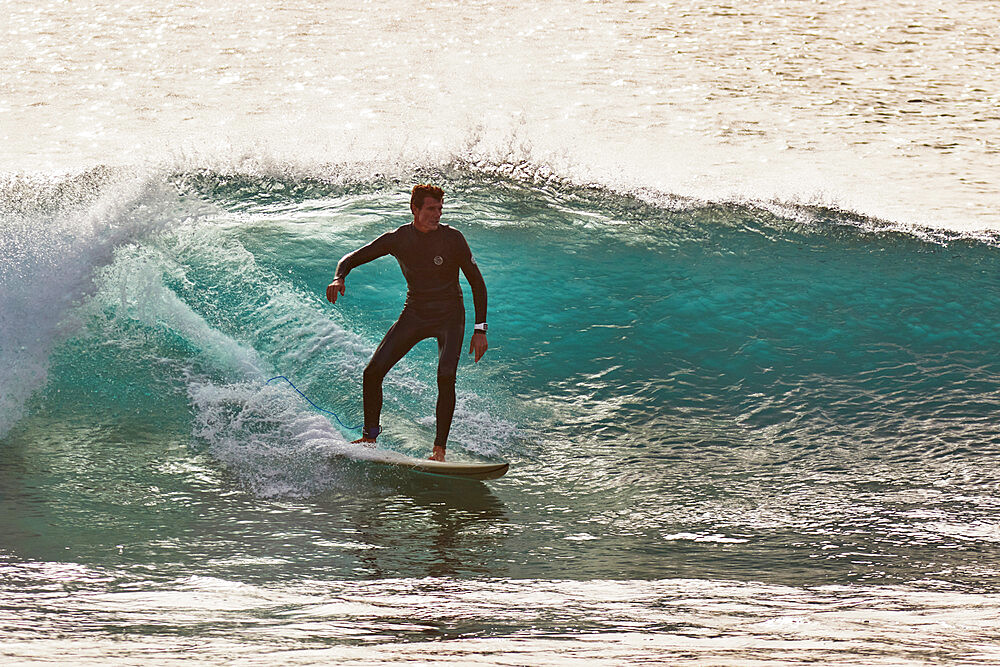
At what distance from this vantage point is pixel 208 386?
21.8ft

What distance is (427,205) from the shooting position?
5211mm

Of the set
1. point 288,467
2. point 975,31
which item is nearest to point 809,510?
point 288,467

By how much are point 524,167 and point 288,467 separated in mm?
6910

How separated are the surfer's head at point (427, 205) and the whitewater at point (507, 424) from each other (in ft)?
4.46

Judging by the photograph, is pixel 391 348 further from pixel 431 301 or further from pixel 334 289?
pixel 334 289

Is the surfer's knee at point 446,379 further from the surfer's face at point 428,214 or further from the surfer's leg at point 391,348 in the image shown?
the surfer's face at point 428,214

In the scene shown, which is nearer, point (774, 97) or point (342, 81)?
point (774, 97)

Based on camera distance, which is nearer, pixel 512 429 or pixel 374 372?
pixel 374 372

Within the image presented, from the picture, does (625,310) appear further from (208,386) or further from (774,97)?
(774,97)

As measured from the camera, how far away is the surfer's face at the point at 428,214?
521cm

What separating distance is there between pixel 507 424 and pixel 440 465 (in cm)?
103

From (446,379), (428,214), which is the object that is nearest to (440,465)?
(446,379)

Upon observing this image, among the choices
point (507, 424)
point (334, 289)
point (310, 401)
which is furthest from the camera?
point (507, 424)

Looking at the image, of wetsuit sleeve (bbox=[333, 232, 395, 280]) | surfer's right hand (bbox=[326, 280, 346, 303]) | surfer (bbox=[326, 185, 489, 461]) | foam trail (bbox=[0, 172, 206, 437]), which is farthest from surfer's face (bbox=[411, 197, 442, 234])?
foam trail (bbox=[0, 172, 206, 437])
